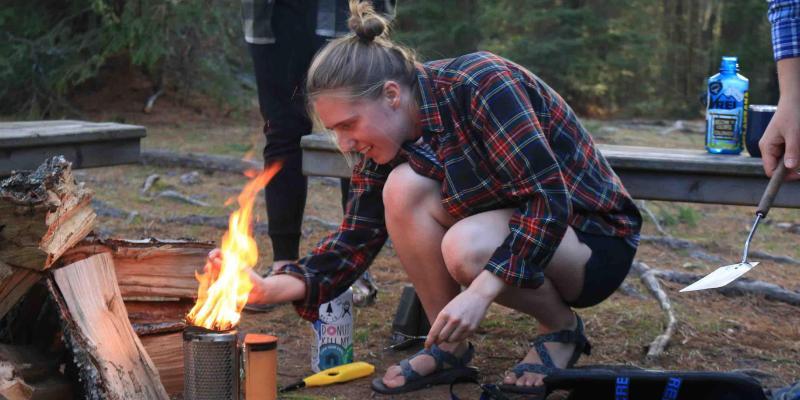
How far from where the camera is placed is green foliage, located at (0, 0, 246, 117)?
880 cm

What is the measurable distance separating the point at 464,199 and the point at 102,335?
41.1 inches

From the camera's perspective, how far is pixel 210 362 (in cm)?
220

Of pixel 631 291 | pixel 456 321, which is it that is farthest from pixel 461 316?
pixel 631 291

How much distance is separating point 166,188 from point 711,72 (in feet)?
28.5

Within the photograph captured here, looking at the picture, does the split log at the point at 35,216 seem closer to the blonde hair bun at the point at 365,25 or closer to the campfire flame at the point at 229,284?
the campfire flame at the point at 229,284

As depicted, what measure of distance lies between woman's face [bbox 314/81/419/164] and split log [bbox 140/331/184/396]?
2.58 feet

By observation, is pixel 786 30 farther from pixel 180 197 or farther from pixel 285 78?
pixel 180 197

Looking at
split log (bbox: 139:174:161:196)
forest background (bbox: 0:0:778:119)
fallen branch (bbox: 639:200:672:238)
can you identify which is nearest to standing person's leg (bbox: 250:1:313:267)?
fallen branch (bbox: 639:200:672:238)

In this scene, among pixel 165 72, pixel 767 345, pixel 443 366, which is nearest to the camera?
pixel 443 366

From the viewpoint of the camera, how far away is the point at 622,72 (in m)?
12.4

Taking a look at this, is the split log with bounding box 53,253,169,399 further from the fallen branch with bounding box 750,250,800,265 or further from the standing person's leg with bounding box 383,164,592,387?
the fallen branch with bounding box 750,250,800,265

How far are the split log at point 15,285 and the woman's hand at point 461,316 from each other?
1.04 m

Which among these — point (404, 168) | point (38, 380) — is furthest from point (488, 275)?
point (38, 380)

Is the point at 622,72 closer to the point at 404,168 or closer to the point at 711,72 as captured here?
the point at 711,72
